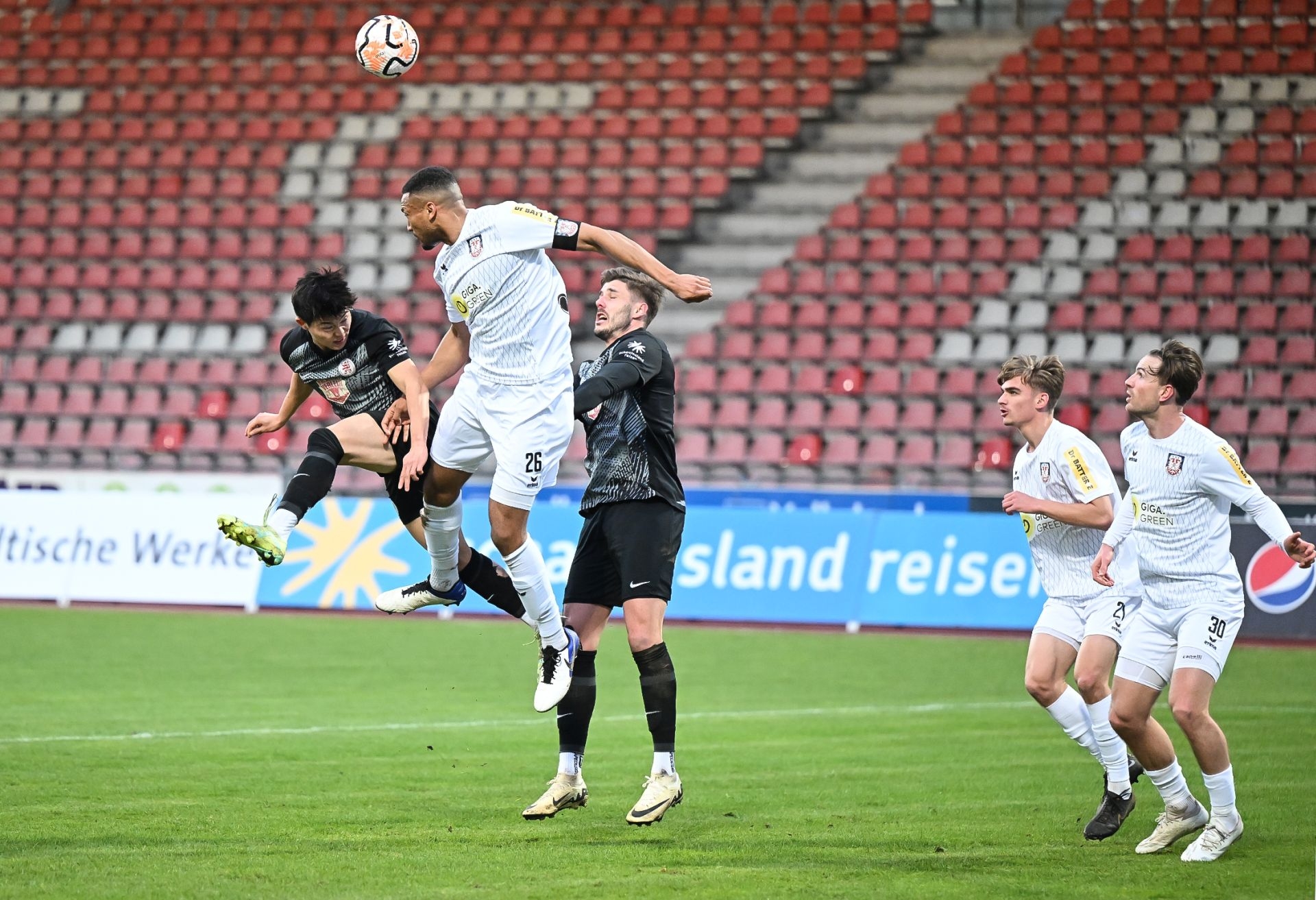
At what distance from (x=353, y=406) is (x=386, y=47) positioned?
7.82ft

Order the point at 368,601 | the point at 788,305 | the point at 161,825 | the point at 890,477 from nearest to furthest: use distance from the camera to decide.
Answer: the point at 161,825 < the point at 368,601 < the point at 890,477 < the point at 788,305

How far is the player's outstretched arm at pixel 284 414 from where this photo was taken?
29.0 feet

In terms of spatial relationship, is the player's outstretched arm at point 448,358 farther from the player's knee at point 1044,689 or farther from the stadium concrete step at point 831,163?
the stadium concrete step at point 831,163

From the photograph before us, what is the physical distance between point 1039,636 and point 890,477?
46.0 feet

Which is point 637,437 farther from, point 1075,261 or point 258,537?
point 1075,261

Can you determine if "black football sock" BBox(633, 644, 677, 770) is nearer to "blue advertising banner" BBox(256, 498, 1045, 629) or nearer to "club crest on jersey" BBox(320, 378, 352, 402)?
"club crest on jersey" BBox(320, 378, 352, 402)

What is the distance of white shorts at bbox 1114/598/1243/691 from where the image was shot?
7.52 metres

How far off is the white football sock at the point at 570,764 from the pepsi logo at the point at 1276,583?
1055cm

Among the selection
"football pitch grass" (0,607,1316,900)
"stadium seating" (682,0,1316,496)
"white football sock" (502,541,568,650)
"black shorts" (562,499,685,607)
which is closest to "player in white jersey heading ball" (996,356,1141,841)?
"football pitch grass" (0,607,1316,900)

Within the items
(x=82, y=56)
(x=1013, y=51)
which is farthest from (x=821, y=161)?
(x=82, y=56)

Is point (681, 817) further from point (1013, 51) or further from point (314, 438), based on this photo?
point (1013, 51)

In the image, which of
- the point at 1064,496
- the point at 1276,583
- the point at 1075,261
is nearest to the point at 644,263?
the point at 1064,496

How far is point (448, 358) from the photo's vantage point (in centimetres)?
845

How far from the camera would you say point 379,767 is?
387 inches
